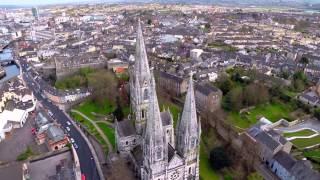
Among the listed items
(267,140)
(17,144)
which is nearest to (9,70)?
(17,144)

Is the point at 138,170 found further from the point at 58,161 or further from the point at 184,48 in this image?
the point at 184,48

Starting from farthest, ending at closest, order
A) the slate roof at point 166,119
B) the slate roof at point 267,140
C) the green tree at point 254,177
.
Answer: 1. the slate roof at point 267,140
2. the green tree at point 254,177
3. the slate roof at point 166,119

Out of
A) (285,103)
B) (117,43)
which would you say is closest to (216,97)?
(285,103)

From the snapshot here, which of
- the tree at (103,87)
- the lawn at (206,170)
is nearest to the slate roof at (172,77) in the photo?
the tree at (103,87)

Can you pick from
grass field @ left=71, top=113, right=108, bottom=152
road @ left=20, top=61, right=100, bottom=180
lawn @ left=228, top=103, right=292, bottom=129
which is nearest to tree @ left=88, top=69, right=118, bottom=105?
grass field @ left=71, top=113, right=108, bottom=152

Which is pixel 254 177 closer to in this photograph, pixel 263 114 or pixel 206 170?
pixel 206 170

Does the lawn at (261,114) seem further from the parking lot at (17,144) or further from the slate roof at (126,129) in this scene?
the parking lot at (17,144)

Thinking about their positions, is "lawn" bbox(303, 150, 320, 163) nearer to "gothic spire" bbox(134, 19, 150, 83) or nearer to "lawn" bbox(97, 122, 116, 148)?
"gothic spire" bbox(134, 19, 150, 83)
